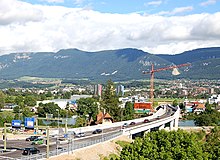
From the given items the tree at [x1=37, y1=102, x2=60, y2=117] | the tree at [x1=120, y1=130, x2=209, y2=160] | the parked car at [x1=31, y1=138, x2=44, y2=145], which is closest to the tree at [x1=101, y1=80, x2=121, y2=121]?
the tree at [x1=37, y1=102, x2=60, y2=117]

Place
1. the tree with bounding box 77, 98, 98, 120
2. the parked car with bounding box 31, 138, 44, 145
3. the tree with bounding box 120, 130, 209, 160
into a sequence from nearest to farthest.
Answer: the tree with bounding box 120, 130, 209, 160
the parked car with bounding box 31, 138, 44, 145
the tree with bounding box 77, 98, 98, 120

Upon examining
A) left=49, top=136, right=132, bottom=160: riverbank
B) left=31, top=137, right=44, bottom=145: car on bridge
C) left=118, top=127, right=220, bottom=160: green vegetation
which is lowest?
left=49, top=136, right=132, bottom=160: riverbank

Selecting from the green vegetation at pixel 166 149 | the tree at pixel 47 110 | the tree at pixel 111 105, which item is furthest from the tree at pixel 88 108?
the green vegetation at pixel 166 149

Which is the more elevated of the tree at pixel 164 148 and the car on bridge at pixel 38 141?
the tree at pixel 164 148

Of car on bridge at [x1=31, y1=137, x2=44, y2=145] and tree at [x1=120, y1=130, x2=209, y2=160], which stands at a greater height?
tree at [x1=120, y1=130, x2=209, y2=160]

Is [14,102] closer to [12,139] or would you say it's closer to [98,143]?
[12,139]

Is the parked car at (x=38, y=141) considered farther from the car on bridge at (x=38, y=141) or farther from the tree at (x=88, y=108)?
the tree at (x=88, y=108)

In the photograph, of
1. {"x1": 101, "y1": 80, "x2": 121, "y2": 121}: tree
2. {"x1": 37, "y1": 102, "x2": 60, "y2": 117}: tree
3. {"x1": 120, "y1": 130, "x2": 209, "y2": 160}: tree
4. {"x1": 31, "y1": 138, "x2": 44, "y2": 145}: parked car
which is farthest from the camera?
{"x1": 37, "y1": 102, "x2": 60, "y2": 117}: tree

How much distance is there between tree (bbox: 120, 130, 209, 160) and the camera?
4891 cm

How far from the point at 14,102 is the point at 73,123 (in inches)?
2877

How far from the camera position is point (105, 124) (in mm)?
110688

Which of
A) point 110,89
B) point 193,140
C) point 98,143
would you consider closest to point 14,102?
point 110,89

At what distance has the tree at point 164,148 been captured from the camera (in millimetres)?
48906

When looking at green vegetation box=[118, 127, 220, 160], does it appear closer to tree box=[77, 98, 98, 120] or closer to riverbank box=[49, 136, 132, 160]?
riverbank box=[49, 136, 132, 160]
